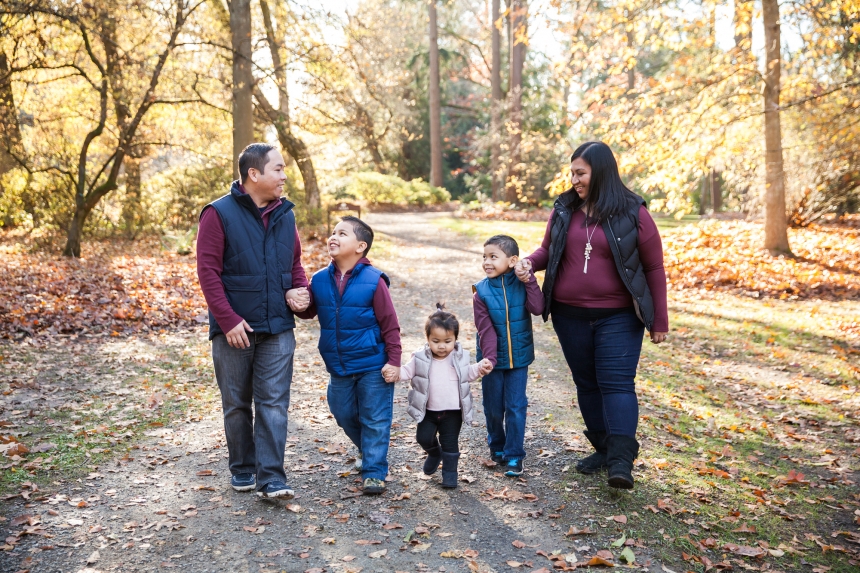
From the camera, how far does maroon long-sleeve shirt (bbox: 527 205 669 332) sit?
13.8 feet

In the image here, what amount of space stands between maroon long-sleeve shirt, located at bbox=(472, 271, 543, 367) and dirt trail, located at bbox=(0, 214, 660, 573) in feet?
2.87

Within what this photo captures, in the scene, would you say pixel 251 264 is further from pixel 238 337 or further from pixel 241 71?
pixel 241 71

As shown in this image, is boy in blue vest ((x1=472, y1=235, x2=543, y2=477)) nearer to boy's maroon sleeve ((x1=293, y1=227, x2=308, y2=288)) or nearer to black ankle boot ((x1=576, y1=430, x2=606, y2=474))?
black ankle boot ((x1=576, y1=430, x2=606, y2=474))

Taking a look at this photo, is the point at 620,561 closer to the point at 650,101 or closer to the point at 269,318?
the point at 269,318

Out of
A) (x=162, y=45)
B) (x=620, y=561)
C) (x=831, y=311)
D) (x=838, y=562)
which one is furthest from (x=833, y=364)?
(x=162, y=45)

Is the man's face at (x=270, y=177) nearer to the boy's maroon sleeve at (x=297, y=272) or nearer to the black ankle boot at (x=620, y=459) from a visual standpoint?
the boy's maroon sleeve at (x=297, y=272)

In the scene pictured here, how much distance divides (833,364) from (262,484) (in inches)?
264

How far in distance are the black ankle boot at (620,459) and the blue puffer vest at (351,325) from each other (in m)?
1.45

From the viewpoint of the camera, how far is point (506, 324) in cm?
450

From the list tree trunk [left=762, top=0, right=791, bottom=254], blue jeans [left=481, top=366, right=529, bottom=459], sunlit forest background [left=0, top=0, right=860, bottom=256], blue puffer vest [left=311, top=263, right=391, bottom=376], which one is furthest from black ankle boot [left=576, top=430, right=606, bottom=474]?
tree trunk [left=762, top=0, right=791, bottom=254]

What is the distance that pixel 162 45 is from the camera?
1512 cm

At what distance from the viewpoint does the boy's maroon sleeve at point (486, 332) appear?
14.6 ft

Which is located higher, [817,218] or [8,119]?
[8,119]

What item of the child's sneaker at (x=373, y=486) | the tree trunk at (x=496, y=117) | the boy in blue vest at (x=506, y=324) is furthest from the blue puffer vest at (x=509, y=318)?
the tree trunk at (x=496, y=117)
